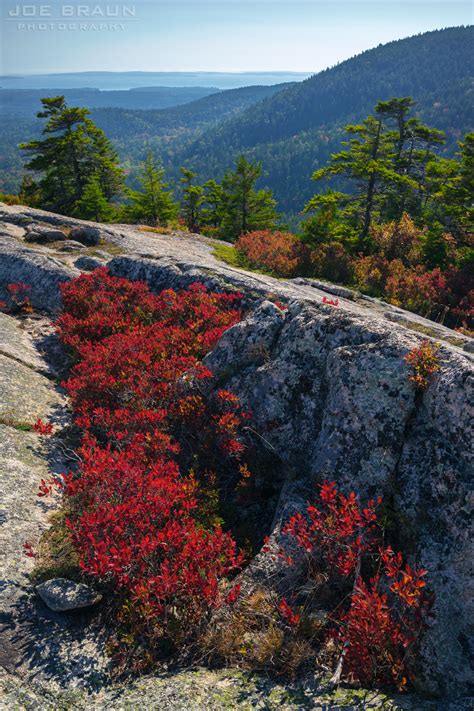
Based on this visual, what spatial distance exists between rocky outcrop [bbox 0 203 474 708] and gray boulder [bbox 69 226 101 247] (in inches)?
557

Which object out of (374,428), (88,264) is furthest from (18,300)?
(374,428)

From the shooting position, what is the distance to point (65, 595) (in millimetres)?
5617

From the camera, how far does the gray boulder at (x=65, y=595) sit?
5590 mm

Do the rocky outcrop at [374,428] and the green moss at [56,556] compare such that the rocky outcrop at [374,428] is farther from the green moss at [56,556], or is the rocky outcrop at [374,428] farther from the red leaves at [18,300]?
the red leaves at [18,300]

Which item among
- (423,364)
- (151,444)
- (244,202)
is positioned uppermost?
(423,364)

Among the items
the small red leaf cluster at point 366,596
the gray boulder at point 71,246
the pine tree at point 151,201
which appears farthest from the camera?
the pine tree at point 151,201

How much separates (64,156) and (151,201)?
9.41m

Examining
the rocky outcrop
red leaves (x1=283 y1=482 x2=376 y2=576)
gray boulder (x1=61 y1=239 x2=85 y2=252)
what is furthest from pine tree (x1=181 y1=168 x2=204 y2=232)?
red leaves (x1=283 y1=482 x2=376 y2=576)

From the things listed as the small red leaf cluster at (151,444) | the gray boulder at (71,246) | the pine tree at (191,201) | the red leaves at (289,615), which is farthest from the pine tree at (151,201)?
the red leaves at (289,615)

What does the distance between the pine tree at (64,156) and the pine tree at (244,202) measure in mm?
14538

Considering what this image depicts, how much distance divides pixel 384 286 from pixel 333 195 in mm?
7289

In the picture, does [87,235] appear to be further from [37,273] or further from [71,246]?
[37,273]

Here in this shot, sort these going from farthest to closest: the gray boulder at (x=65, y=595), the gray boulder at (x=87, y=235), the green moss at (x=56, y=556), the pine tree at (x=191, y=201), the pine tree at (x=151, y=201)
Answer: the pine tree at (x=191, y=201) < the pine tree at (x=151, y=201) < the gray boulder at (x=87, y=235) < the green moss at (x=56, y=556) < the gray boulder at (x=65, y=595)

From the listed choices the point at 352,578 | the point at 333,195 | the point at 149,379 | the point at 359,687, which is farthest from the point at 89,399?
the point at 333,195
